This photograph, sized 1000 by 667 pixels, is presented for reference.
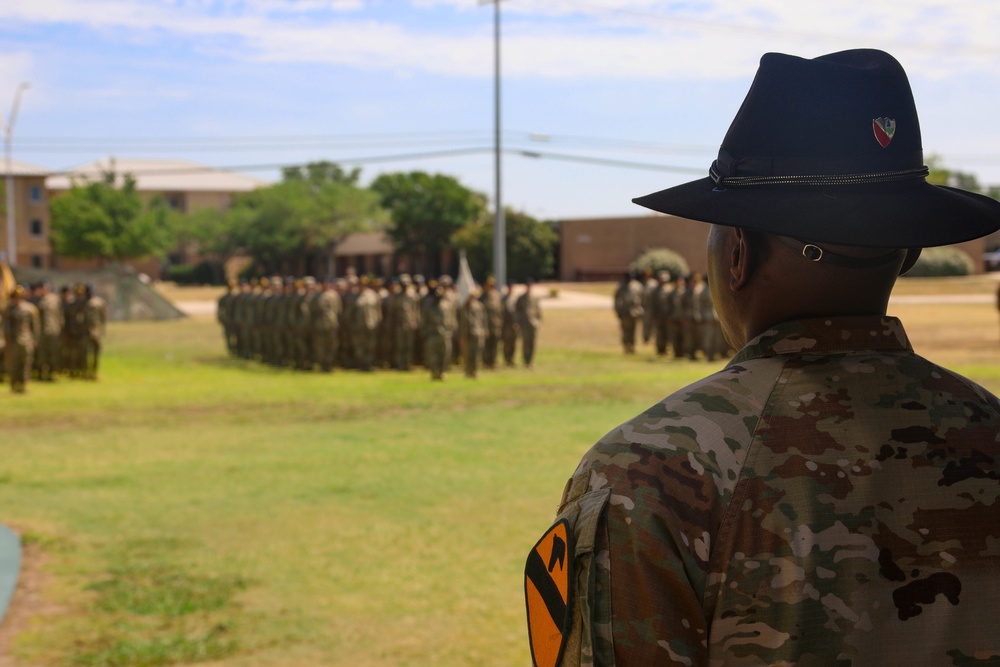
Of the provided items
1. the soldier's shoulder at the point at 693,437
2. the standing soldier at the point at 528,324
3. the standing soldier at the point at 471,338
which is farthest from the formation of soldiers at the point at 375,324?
the soldier's shoulder at the point at 693,437

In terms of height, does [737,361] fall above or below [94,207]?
below

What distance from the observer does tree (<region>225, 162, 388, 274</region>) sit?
235 ft

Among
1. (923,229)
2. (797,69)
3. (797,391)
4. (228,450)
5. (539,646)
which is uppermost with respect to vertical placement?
(797,69)

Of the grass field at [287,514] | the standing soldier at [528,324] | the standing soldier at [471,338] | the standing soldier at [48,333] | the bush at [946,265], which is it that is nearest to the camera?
the grass field at [287,514]

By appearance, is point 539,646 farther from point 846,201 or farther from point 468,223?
point 468,223

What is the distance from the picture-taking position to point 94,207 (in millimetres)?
66688

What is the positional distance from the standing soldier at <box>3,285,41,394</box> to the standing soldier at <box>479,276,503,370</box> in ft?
28.9

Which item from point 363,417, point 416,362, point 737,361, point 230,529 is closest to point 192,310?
point 416,362

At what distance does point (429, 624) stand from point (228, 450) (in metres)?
6.54

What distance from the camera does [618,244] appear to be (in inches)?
2318

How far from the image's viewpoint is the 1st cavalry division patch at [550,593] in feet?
4.64

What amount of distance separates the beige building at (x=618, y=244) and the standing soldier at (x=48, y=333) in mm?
39105

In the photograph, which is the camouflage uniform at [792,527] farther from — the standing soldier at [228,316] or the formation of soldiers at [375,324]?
the standing soldier at [228,316]

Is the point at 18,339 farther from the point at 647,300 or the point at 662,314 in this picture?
the point at 647,300
